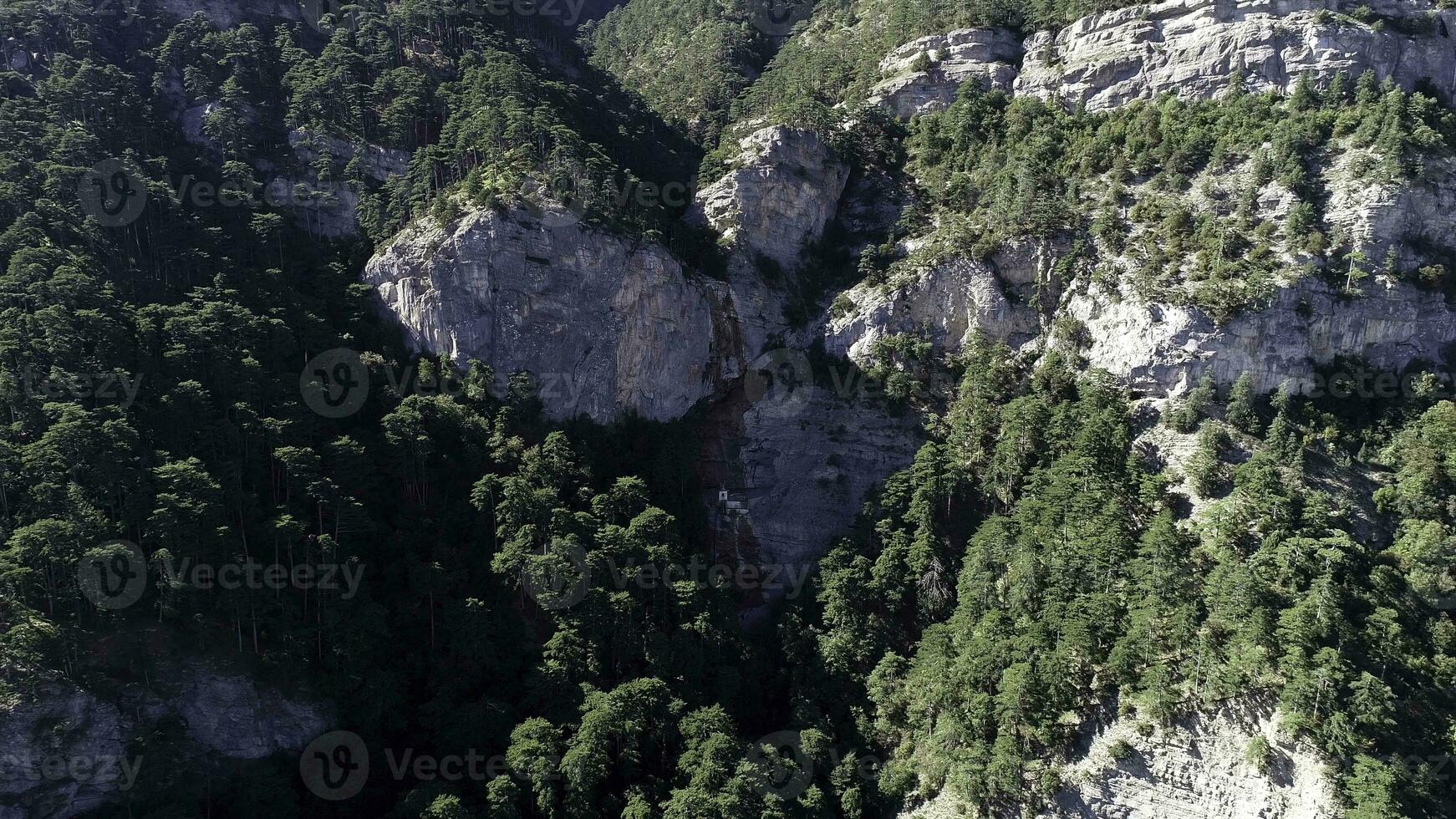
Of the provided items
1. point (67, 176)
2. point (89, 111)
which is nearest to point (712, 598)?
point (67, 176)

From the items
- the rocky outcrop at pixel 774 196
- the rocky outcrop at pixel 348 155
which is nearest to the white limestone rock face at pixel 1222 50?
the rocky outcrop at pixel 774 196

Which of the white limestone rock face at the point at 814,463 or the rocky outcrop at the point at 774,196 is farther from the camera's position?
the rocky outcrop at the point at 774,196

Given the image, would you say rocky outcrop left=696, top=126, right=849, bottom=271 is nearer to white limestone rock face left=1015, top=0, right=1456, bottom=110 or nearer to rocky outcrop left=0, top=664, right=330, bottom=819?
white limestone rock face left=1015, top=0, right=1456, bottom=110

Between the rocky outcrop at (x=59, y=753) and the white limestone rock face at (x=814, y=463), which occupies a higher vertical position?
the white limestone rock face at (x=814, y=463)

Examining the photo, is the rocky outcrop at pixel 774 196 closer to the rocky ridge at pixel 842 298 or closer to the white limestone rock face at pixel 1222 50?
the rocky ridge at pixel 842 298

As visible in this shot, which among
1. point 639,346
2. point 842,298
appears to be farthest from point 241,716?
point 842,298

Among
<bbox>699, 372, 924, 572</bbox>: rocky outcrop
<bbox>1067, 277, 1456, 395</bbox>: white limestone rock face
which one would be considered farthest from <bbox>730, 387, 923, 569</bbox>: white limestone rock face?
<bbox>1067, 277, 1456, 395</bbox>: white limestone rock face
